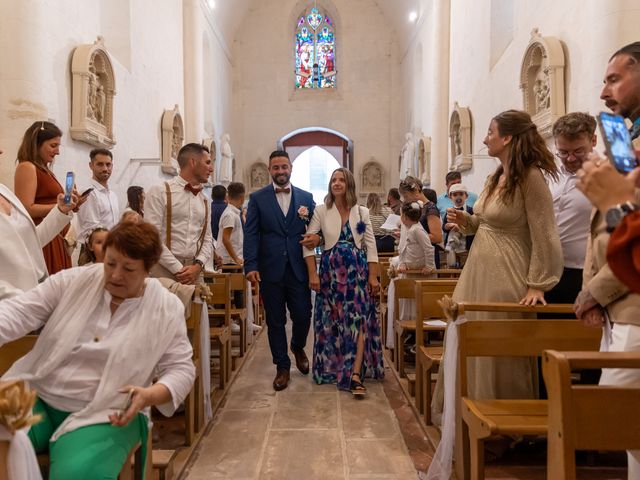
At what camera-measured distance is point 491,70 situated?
A: 913 cm

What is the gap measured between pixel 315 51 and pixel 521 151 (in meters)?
17.2

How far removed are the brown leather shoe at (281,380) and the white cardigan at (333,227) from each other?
0.95 metres

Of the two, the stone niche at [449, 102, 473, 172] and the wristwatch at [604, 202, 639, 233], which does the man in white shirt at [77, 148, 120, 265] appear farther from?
the stone niche at [449, 102, 473, 172]

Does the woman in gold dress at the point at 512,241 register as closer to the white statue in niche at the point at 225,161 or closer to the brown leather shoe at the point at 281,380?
the brown leather shoe at the point at 281,380

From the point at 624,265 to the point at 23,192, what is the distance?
3.30 metres

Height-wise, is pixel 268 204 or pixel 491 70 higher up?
pixel 491 70

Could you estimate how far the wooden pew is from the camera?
1.53m

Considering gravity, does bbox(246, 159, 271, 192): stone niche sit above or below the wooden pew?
above

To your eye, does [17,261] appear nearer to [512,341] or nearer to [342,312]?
[512,341]

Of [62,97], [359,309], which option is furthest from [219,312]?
[62,97]

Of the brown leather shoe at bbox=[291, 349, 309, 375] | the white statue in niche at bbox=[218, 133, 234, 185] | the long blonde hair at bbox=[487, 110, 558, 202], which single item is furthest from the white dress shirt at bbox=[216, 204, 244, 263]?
the white statue in niche at bbox=[218, 133, 234, 185]

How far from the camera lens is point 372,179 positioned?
61.3ft

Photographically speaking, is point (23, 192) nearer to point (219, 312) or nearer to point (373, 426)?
point (219, 312)

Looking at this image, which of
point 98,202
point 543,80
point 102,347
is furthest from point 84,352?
point 543,80
